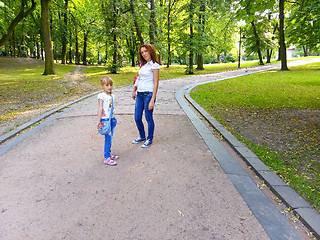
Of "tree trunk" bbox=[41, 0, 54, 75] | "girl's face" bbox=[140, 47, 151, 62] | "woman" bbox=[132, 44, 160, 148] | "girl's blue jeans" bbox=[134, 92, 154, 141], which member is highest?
"tree trunk" bbox=[41, 0, 54, 75]

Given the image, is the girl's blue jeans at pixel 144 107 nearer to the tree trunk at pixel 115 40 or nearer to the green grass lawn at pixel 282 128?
the green grass lawn at pixel 282 128

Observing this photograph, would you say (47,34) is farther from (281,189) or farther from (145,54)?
(281,189)

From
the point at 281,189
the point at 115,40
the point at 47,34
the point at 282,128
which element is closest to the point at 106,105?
the point at 281,189

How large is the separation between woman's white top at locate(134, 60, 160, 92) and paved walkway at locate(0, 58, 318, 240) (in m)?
1.19

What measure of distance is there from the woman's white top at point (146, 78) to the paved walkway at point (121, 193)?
119 cm

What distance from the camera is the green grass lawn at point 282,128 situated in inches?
142

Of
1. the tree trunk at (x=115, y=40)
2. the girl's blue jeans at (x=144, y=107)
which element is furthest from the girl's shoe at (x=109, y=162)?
the tree trunk at (x=115, y=40)

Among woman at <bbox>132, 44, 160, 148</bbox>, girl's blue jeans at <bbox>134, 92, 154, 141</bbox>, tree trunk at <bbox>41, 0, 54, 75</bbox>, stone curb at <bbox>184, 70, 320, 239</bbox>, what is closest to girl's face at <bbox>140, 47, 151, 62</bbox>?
woman at <bbox>132, 44, 160, 148</bbox>

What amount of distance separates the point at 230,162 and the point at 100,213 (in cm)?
232

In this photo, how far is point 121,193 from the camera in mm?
3035

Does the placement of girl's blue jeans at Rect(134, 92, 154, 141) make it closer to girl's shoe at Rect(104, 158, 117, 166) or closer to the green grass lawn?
girl's shoe at Rect(104, 158, 117, 166)

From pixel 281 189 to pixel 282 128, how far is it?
342cm

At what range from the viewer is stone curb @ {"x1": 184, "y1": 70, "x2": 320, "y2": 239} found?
96.6 inches

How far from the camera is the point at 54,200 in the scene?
2.88 m
